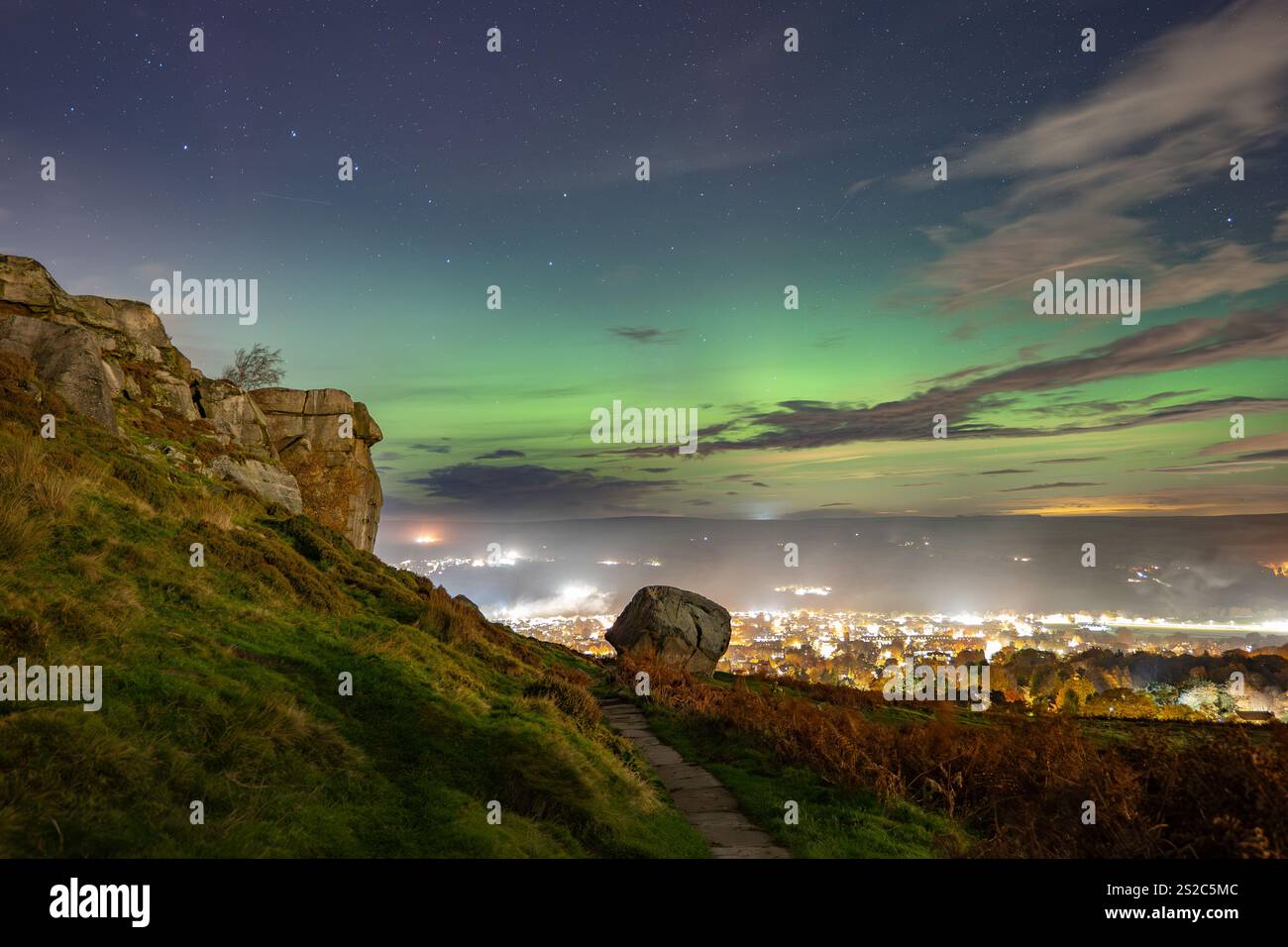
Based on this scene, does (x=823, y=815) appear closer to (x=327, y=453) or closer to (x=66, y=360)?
(x=66, y=360)

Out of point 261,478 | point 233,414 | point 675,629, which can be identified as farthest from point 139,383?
point 675,629

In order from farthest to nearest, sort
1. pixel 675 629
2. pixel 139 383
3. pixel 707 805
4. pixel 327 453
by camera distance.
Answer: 1. pixel 327 453
2. pixel 675 629
3. pixel 139 383
4. pixel 707 805

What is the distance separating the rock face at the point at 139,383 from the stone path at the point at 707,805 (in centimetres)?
1660

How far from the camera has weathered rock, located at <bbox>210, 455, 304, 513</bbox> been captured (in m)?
22.3

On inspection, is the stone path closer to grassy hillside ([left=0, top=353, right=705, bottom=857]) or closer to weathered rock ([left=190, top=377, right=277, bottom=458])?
grassy hillside ([left=0, top=353, right=705, bottom=857])

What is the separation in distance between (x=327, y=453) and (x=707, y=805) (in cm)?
3251

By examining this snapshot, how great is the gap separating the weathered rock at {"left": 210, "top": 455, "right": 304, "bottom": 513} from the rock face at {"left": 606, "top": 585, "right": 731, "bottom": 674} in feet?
53.8

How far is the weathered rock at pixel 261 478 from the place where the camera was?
73.0 feet

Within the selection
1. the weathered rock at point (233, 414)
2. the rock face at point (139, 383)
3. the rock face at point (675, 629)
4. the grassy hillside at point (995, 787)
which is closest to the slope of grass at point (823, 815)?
the grassy hillside at point (995, 787)

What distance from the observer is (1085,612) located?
633 ft

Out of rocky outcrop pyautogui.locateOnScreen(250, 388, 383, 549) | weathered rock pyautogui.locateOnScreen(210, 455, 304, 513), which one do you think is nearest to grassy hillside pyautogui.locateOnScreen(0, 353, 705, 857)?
weathered rock pyautogui.locateOnScreen(210, 455, 304, 513)

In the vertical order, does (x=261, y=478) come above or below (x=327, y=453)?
below

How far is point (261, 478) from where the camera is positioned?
23797 millimetres
